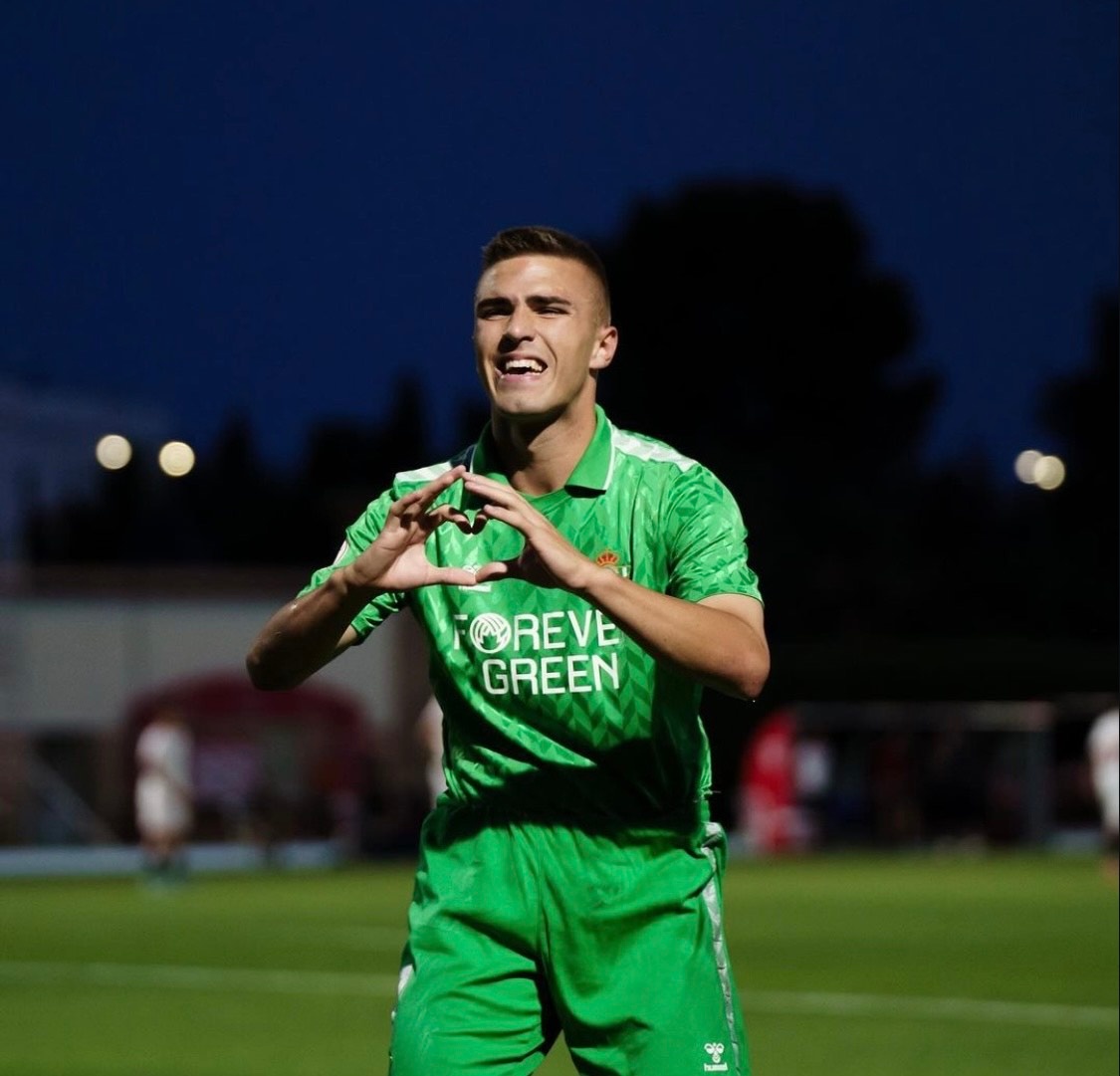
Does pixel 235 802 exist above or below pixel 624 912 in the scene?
below

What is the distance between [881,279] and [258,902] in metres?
54.5

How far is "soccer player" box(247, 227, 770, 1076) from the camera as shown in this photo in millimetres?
5586

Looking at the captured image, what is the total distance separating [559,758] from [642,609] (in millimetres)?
678

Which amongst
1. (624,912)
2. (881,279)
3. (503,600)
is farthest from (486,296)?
(881,279)

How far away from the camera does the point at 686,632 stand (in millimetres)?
5148

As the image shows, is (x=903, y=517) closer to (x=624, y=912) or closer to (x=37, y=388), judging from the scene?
(x=37, y=388)

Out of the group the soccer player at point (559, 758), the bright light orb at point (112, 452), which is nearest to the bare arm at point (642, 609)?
the soccer player at point (559, 758)

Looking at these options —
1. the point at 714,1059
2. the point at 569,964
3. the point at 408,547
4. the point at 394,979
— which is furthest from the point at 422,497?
the point at 394,979

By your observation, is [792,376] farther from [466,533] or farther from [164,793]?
[466,533]

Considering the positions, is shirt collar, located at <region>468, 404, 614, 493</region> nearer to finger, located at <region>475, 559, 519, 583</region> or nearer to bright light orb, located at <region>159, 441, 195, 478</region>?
finger, located at <region>475, 559, 519, 583</region>

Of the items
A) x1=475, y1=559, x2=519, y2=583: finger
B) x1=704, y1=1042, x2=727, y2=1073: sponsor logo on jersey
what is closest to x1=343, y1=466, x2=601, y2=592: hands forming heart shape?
x1=475, y1=559, x2=519, y2=583: finger

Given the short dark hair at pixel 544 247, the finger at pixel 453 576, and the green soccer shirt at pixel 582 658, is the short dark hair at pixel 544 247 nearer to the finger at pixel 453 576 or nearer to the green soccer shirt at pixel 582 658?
the green soccer shirt at pixel 582 658

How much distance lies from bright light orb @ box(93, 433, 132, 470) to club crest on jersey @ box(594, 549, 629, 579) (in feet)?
233

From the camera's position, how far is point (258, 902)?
92.1ft
